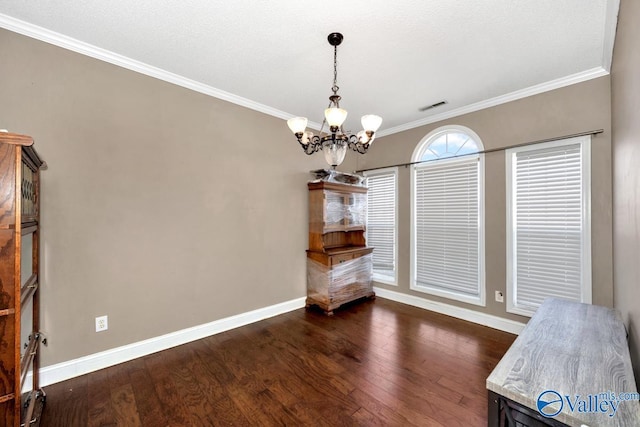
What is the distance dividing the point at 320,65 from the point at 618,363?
2729 mm

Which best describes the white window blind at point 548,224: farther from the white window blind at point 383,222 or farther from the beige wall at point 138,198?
the beige wall at point 138,198

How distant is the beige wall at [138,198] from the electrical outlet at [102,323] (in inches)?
1.9

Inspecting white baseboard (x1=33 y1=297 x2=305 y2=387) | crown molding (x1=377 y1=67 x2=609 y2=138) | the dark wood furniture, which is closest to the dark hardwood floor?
white baseboard (x1=33 y1=297 x2=305 y2=387)

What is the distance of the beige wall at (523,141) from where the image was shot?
2.44 meters

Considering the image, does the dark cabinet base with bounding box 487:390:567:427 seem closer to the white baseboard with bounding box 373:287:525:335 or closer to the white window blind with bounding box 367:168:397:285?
the white baseboard with bounding box 373:287:525:335

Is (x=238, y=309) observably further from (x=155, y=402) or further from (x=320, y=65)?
(x=320, y=65)

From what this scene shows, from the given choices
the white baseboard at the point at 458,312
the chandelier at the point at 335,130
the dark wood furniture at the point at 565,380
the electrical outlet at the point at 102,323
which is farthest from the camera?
the white baseboard at the point at 458,312

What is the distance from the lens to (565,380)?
1.03 meters

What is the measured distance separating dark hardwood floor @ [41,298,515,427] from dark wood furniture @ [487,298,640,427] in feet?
2.56

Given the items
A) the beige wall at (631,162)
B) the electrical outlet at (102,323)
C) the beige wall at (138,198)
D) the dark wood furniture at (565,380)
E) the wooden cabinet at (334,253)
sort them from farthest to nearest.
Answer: the wooden cabinet at (334,253) < the electrical outlet at (102,323) < the beige wall at (138,198) < the beige wall at (631,162) < the dark wood furniture at (565,380)

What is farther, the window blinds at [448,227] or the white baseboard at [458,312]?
the window blinds at [448,227]

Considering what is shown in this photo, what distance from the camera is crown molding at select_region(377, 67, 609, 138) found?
2.52 metres

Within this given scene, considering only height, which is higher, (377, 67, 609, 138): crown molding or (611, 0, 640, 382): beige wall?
(377, 67, 609, 138): crown molding

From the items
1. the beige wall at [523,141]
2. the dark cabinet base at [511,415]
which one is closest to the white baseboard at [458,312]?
the beige wall at [523,141]
